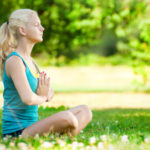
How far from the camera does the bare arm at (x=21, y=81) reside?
3.24 m

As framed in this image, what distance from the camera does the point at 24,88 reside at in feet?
10.7

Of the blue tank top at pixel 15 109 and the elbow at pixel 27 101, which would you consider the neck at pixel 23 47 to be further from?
the elbow at pixel 27 101

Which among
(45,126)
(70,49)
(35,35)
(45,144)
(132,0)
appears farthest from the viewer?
(70,49)

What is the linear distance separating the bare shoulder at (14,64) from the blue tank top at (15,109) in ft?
0.20

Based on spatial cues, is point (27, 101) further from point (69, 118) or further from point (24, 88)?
point (69, 118)

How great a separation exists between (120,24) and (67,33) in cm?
269

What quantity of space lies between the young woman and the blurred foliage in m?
10.8

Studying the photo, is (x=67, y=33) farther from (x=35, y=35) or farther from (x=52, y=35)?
(x=35, y=35)

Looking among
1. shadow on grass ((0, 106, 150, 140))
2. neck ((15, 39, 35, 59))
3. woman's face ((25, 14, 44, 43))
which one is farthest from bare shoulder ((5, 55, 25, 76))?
shadow on grass ((0, 106, 150, 140))

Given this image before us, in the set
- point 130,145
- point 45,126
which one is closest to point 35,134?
point 45,126

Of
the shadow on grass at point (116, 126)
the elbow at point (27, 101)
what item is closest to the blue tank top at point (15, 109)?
the elbow at point (27, 101)

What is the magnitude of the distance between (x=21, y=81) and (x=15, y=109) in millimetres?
379

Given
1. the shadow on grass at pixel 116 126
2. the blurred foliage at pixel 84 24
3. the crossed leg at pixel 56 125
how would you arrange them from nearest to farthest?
the crossed leg at pixel 56 125
the shadow on grass at pixel 116 126
the blurred foliage at pixel 84 24

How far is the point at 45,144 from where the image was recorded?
2742 mm
